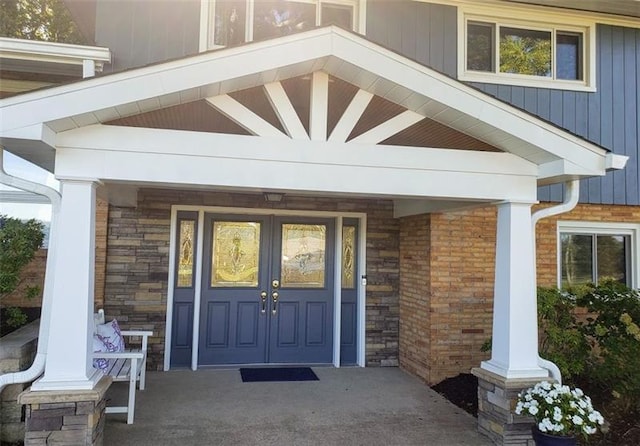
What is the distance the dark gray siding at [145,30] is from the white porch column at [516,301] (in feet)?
13.0

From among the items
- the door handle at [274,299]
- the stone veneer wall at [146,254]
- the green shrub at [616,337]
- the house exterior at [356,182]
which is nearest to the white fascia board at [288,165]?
the house exterior at [356,182]

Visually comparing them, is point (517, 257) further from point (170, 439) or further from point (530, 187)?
point (170, 439)

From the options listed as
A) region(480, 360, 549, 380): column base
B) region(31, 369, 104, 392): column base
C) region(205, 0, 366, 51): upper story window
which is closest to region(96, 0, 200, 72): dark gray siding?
region(205, 0, 366, 51): upper story window

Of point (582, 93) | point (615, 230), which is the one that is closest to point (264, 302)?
point (615, 230)

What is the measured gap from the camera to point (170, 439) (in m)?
3.88

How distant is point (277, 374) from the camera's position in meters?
5.85

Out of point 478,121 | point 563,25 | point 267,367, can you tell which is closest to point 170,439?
point 267,367

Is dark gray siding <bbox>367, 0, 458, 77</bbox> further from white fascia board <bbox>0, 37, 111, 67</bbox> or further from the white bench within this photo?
the white bench

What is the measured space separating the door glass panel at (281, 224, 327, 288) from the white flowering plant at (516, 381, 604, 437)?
130 inches

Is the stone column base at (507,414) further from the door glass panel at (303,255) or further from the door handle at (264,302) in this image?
the door handle at (264,302)

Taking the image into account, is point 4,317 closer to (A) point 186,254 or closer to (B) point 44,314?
(B) point 44,314

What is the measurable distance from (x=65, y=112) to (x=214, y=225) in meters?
3.26

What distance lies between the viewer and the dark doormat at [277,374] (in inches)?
223

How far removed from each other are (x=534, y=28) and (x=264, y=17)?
3635mm
